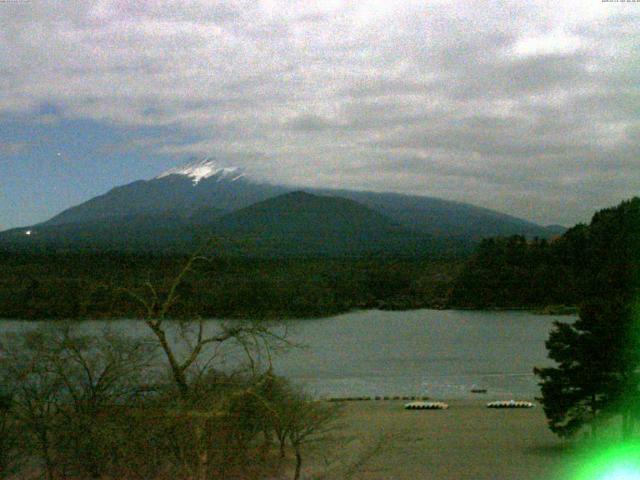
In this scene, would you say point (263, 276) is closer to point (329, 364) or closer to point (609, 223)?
point (329, 364)

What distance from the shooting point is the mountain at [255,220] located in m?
56.9

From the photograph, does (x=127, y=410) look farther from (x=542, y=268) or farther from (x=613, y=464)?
(x=542, y=268)

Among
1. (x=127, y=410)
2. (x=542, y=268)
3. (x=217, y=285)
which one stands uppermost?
(x=217, y=285)

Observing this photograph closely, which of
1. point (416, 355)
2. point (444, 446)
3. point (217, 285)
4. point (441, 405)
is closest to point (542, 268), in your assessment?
point (416, 355)

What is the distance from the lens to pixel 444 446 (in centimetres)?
1079

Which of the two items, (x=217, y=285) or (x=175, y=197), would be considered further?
(x=175, y=197)

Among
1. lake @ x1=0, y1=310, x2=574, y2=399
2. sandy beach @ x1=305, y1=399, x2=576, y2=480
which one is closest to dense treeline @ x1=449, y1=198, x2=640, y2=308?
lake @ x1=0, y1=310, x2=574, y2=399

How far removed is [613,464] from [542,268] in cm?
3488

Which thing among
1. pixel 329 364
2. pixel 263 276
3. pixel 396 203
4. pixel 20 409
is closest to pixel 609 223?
pixel 329 364

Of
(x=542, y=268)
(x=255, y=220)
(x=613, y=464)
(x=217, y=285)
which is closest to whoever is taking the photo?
(x=613, y=464)

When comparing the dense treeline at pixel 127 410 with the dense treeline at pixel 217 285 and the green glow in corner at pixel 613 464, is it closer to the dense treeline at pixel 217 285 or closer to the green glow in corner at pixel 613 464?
the dense treeline at pixel 217 285

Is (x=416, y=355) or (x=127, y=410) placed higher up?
(x=127, y=410)

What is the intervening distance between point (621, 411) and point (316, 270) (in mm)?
27796

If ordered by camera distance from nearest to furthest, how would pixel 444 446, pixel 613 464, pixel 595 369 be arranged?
1. pixel 613 464
2. pixel 595 369
3. pixel 444 446
